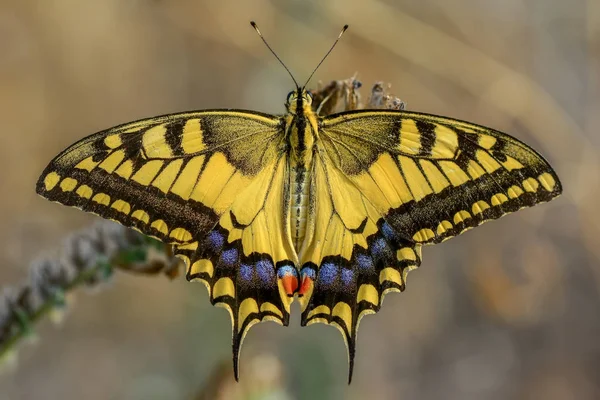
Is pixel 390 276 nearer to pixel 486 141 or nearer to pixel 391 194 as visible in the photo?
pixel 391 194

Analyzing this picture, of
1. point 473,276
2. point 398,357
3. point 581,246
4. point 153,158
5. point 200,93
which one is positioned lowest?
point 153,158

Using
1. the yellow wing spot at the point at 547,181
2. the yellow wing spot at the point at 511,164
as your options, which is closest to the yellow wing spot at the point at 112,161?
the yellow wing spot at the point at 511,164

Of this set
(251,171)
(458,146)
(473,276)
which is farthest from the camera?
(473,276)

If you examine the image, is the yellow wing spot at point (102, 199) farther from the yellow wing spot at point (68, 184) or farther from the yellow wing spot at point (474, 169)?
the yellow wing spot at point (474, 169)

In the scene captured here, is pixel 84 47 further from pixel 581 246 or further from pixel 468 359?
pixel 581 246

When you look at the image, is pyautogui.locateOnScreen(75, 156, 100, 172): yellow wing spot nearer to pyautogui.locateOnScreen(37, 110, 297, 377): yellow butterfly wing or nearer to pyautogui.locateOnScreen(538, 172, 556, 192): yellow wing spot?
pyautogui.locateOnScreen(37, 110, 297, 377): yellow butterfly wing

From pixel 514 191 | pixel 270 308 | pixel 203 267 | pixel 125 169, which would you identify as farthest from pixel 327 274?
pixel 125 169

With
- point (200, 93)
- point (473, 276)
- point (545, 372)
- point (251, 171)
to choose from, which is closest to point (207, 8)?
point (200, 93)
